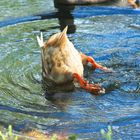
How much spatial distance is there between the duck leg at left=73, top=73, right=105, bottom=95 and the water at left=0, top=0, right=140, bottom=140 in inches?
2.9

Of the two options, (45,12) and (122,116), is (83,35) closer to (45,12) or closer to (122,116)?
(45,12)

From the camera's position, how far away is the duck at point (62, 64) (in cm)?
595

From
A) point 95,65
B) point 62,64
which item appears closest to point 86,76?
point 95,65

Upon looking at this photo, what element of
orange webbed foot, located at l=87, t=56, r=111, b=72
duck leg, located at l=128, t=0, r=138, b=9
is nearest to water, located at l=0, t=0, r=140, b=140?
orange webbed foot, located at l=87, t=56, r=111, b=72

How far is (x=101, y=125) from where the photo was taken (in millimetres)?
5055

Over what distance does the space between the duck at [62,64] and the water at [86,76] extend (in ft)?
0.42

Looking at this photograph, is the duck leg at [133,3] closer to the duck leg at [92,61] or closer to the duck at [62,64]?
the duck leg at [92,61]

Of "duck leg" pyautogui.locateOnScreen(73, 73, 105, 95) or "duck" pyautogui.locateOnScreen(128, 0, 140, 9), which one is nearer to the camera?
"duck leg" pyautogui.locateOnScreen(73, 73, 105, 95)

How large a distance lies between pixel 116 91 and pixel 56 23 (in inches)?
120

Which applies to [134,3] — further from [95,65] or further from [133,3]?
[95,65]

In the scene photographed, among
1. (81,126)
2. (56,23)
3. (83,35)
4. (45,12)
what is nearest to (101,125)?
(81,126)

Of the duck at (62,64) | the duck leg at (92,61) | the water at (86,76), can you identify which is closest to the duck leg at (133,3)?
the water at (86,76)

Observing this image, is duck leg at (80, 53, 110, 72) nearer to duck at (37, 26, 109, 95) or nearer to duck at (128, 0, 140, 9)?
duck at (37, 26, 109, 95)

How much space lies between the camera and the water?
515 centimetres
